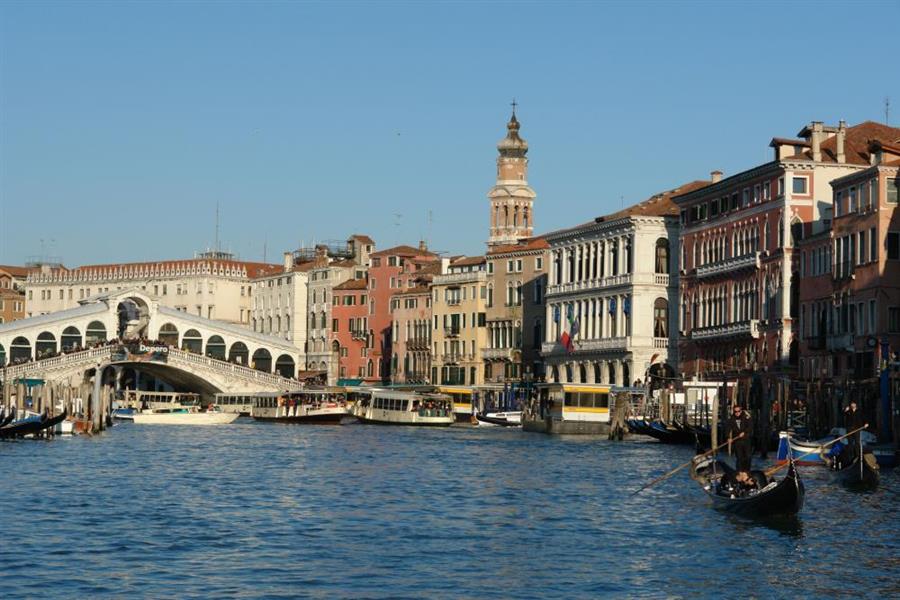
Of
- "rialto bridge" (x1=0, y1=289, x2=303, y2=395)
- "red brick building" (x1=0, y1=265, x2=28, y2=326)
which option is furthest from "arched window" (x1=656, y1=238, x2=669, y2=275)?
"red brick building" (x1=0, y1=265, x2=28, y2=326)

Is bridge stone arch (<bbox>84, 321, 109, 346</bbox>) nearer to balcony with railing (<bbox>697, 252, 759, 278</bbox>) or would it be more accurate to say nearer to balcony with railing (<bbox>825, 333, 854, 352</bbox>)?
balcony with railing (<bbox>697, 252, 759, 278</bbox>)

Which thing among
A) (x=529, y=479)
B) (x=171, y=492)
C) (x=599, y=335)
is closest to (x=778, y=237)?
(x=599, y=335)

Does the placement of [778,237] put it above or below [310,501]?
above

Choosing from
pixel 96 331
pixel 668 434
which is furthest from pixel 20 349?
pixel 668 434

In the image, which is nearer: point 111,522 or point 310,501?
point 111,522

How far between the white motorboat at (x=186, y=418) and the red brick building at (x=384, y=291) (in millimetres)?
20658

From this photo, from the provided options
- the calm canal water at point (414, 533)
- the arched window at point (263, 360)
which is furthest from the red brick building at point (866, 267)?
the arched window at point (263, 360)

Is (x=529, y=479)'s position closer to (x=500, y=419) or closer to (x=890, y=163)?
(x=890, y=163)

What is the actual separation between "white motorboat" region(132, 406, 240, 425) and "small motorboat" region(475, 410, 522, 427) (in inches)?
404

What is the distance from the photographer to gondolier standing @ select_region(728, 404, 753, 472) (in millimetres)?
29906

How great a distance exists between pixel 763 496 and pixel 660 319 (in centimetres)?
4503

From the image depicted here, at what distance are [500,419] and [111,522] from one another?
46.8 m

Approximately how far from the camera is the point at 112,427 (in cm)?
6925

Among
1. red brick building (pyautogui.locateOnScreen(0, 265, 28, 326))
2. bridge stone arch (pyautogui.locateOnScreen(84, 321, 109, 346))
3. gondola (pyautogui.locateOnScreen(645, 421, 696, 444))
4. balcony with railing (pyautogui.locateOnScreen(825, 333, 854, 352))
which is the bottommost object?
gondola (pyautogui.locateOnScreen(645, 421, 696, 444))
